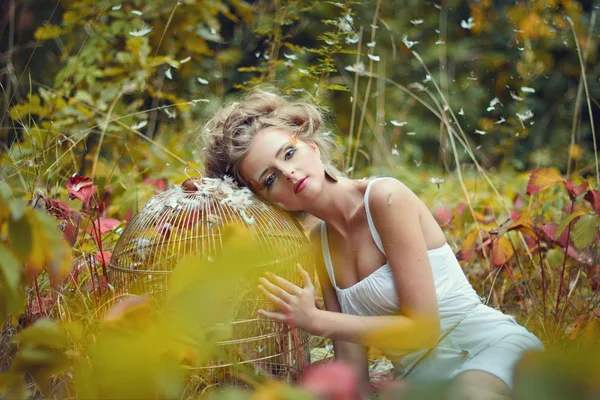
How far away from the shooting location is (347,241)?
5.20 ft

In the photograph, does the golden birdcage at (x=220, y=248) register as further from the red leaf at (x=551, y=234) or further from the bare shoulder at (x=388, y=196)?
the red leaf at (x=551, y=234)

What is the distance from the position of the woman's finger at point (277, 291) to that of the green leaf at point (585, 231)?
742 mm

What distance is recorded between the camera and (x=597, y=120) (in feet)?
14.6

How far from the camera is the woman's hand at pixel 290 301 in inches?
51.7

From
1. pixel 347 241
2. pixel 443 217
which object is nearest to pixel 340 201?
pixel 347 241

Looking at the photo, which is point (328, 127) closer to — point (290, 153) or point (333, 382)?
point (290, 153)

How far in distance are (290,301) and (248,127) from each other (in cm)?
51

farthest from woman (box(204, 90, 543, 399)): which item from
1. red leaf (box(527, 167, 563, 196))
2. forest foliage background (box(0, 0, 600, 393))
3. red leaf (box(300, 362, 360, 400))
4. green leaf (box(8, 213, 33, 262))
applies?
red leaf (box(300, 362, 360, 400))

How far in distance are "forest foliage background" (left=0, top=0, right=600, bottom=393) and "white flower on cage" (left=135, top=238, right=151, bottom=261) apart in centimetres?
12

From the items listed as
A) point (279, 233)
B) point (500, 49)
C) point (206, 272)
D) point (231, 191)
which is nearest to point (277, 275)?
point (279, 233)

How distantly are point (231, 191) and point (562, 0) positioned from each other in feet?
11.1

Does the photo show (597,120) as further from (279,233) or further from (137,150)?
(279,233)

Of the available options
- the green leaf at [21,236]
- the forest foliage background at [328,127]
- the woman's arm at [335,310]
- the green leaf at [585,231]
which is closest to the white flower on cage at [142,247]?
the forest foliage background at [328,127]

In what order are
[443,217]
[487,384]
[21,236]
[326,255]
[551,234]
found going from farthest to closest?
[443,217], [551,234], [326,255], [487,384], [21,236]
